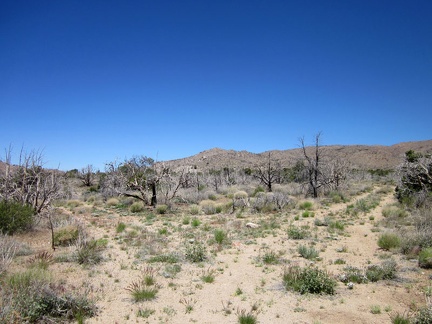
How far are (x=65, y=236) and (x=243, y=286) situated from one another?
7382 millimetres

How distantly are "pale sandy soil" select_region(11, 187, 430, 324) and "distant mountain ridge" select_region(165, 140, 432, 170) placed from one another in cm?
6073

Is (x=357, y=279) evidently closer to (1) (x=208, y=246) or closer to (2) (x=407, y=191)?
(1) (x=208, y=246)

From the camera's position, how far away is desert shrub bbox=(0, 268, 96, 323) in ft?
17.6

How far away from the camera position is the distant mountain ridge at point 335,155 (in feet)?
249

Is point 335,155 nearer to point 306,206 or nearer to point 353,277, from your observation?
point 306,206

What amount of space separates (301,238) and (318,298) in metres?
6.24

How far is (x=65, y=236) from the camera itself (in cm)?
1150

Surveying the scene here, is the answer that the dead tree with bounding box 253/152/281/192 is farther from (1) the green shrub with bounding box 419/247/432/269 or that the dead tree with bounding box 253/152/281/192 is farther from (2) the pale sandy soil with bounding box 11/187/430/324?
(1) the green shrub with bounding box 419/247/432/269

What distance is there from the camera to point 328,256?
34.8 ft

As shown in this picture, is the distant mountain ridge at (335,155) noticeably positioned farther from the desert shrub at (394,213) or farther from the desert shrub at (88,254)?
the desert shrub at (88,254)

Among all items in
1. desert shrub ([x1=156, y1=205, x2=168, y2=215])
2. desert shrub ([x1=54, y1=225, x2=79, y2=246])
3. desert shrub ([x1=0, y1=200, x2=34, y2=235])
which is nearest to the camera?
desert shrub ([x1=54, y1=225, x2=79, y2=246])

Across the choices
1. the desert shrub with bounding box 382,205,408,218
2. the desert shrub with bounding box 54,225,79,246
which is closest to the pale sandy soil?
the desert shrub with bounding box 54,225,79,246

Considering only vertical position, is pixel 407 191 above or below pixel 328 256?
above

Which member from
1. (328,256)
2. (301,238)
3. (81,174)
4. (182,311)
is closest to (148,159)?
(301,238)
